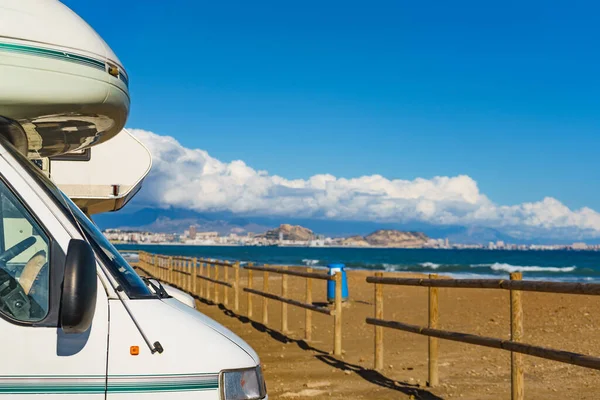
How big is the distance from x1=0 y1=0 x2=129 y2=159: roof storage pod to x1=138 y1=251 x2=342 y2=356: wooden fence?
6505 millimetres

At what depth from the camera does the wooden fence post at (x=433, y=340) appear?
26.0 ft

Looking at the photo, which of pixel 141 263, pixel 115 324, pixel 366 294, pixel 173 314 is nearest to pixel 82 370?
pixel 115 324

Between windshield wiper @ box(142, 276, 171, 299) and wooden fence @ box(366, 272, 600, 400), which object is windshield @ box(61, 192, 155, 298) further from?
wooden fence @ box(366, 272, 600, 400)

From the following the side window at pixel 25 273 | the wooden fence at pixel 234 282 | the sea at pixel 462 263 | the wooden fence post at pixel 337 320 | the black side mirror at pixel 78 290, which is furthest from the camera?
the sea at pixel 462 263

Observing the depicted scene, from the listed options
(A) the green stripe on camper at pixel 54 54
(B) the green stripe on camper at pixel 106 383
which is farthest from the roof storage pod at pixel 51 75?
(B) the green stripe on camper at pixel 106 383

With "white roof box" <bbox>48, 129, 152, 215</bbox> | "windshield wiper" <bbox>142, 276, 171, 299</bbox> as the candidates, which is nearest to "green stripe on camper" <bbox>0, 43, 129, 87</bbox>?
"windshield wiper" <bbox>142, 276, 171, 299</bbox>

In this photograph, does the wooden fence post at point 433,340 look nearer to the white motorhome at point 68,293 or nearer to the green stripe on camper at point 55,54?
the white motorhome at point 68,293

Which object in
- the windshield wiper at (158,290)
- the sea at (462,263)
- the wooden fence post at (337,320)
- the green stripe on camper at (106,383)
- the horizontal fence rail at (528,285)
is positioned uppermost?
the windshield wiper at (158,290)

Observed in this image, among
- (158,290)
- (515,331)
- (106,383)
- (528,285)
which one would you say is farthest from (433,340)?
(106,383)

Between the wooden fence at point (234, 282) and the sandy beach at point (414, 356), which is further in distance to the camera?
the wooden fence at point (234, 282)

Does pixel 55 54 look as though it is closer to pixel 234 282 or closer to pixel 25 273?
pixel 25 273

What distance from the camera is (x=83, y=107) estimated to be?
13.0 ft

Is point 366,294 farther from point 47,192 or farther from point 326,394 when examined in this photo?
point 47,192

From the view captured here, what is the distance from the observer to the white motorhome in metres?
3.29
